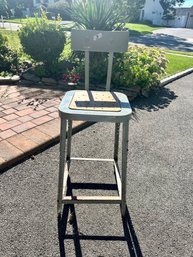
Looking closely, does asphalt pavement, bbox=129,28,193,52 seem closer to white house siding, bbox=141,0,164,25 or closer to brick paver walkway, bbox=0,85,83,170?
brick paver walkway, bbox=0,85,83,170

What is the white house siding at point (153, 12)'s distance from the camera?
147 feet

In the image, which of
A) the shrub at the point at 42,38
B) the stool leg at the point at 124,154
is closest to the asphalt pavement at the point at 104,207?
the stool leg at the point at 124,154

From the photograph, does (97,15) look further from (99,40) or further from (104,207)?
(104,207)

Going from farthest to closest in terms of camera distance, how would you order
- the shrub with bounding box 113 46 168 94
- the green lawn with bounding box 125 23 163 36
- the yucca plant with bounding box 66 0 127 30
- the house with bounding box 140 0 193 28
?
the house with bounding box 140 0 193 28
the green lawn with bounding box 125 23 163 36
the yucca plant with bounding box 66 0 127 30
the shrub with bounding box 113 46 168 94

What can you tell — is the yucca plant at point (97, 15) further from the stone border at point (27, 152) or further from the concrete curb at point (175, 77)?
the stone border at point (27, 152)

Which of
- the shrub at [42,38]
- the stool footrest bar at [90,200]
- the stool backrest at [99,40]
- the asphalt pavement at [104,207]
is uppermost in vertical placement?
the stool backrest at [99,40]

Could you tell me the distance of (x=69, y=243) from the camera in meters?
1.97

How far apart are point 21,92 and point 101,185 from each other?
315 centimetres

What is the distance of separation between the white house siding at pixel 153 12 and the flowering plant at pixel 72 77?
4414 centimetres

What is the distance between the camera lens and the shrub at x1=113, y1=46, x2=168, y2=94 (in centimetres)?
534

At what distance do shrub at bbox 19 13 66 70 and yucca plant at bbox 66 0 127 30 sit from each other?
2.09ft

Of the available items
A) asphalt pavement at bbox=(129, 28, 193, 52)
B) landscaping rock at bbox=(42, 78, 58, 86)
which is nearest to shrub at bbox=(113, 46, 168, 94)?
landscaping rock at bbox=(42, 78, 58, 86)

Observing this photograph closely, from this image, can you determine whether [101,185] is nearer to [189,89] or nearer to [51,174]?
[51,174]

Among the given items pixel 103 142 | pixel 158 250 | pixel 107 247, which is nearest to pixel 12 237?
pixel 107 247
